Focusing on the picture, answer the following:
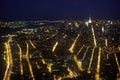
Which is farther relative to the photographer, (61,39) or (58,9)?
(58,9)

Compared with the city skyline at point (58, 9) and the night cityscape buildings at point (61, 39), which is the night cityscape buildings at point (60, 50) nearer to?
the night cityscape buildings at point (61, 39)

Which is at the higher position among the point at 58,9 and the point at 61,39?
the point at 58,9

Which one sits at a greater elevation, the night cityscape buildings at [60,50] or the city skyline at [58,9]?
the city skyline at [58,9]

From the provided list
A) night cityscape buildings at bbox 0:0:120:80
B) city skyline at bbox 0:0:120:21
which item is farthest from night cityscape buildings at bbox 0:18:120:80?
city skyline at bbox 0:0:120:21

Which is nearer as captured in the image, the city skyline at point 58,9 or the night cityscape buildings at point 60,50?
the night cityscape buildings at point 60,50

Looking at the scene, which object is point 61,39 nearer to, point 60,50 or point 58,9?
point 60,50

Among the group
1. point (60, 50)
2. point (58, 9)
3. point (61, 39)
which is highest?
point (58, 9)

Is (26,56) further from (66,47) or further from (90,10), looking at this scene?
(90,10)

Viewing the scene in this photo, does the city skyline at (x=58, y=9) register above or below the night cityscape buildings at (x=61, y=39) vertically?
above

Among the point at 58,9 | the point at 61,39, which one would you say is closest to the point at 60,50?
the point at 61,39

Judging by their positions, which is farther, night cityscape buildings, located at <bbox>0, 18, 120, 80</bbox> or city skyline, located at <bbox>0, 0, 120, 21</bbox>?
city skyline, located at <bbox>0, 0, 120, 21</bbox>

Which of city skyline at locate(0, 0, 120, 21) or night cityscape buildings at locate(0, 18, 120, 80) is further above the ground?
→ city skyline at locate(0, 0, 120, 21)

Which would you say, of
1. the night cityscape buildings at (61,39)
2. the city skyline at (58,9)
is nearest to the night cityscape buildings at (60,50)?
the night cityscape buildings at (61,39)

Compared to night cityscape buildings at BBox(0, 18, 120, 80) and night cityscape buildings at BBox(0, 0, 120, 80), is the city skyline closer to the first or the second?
night cityscape buildings at BBox(0, 0, 120, 80)
